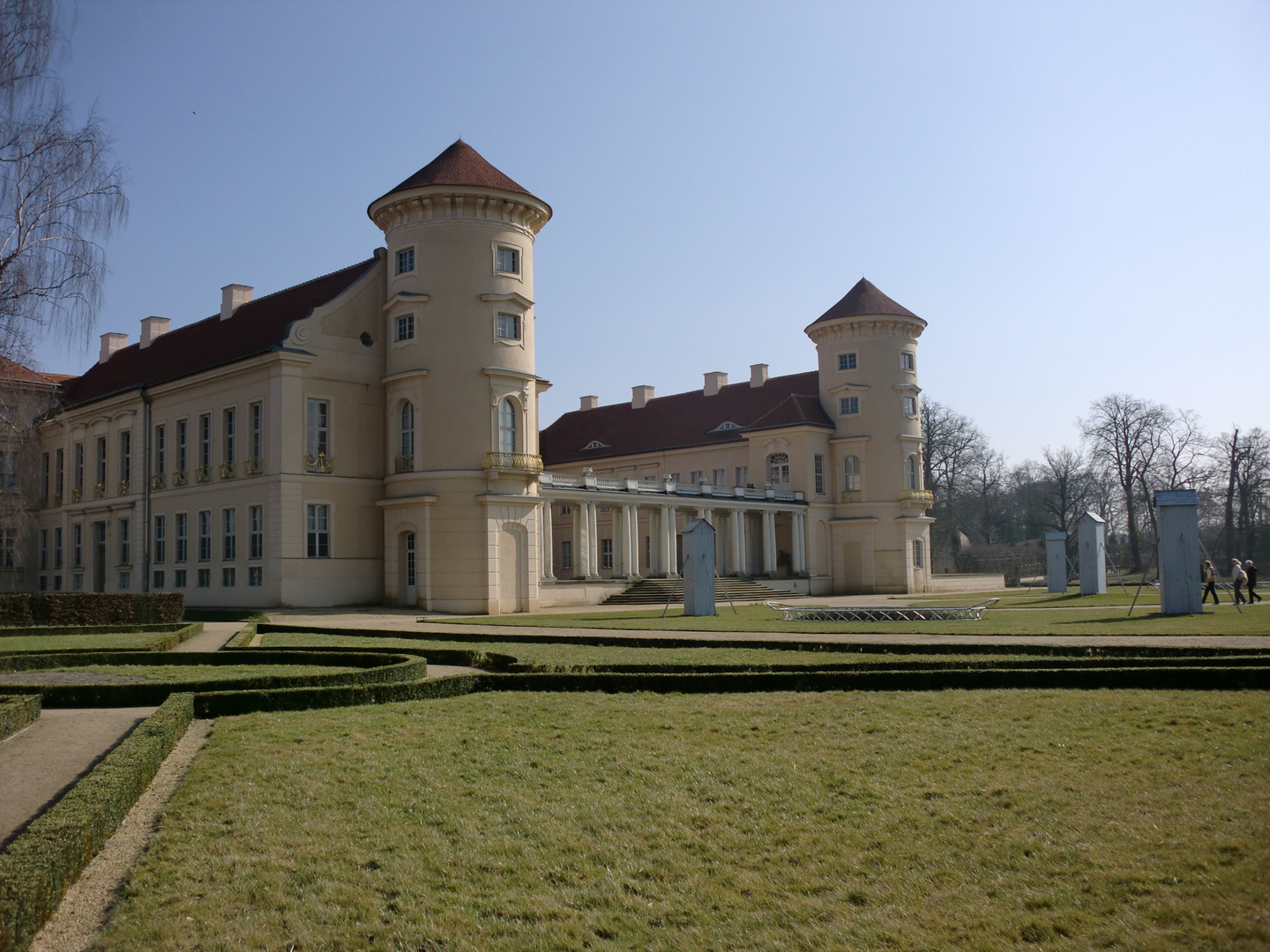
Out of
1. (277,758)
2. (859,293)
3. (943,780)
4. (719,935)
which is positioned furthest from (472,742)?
(859,293)

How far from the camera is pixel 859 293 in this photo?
206 ft

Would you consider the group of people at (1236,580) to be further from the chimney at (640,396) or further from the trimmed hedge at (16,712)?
the chimney at (640,396)

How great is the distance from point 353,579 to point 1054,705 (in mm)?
32885

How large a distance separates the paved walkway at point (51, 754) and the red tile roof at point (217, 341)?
94.6 ft

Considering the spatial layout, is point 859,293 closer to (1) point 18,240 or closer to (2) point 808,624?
(2) point 808,624

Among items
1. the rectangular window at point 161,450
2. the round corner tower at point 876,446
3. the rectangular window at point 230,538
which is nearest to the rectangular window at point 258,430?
the rectangular window at point 230,538

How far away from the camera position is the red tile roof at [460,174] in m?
40.9

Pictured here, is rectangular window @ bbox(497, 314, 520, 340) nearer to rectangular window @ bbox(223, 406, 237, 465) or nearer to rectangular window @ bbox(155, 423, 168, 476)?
rectangular window @ bbox(223, 406, 237, 465)

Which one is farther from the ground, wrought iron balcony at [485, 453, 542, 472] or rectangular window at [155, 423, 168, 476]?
rectangular window at [155, 423, 168, 476]

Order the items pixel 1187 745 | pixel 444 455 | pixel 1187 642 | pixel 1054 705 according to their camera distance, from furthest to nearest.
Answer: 1. pixel 444 455
2. pixel 1187 642
3. pixel 1054 705
4. pixel 1187 745

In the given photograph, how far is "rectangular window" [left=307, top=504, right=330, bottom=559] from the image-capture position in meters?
41.0

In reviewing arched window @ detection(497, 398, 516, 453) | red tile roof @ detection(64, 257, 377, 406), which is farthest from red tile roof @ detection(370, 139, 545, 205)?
arched window @ detection(497, 398, 516, 453)

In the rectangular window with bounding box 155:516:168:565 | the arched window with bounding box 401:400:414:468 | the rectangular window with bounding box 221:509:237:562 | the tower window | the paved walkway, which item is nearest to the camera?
the paved walkway

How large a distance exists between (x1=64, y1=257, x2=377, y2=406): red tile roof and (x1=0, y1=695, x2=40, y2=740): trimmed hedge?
1136 inches
